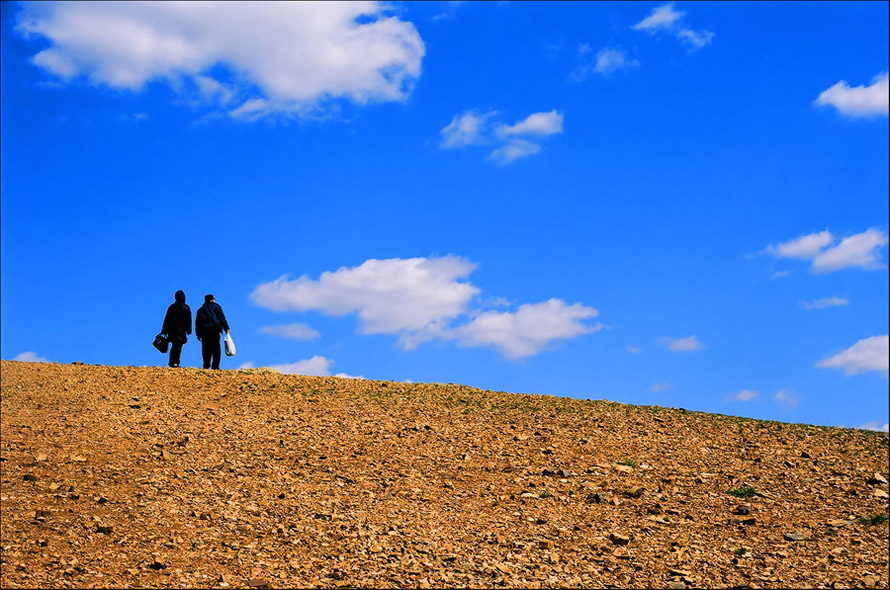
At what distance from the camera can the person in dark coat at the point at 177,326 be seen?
2122 cm

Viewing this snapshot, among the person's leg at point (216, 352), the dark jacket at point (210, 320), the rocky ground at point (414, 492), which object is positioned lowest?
the rocky ground at point (414, 492)

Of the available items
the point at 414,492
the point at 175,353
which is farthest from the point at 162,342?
the point at 414,492

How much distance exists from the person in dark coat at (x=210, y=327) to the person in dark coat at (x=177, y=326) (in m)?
0.48

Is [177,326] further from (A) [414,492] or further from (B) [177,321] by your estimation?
(A) [414,492]

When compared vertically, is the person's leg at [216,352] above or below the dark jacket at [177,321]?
below

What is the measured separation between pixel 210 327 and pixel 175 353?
134cm

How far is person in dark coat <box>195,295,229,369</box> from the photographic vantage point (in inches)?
824

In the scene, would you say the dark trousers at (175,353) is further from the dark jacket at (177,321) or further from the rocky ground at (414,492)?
the rocky ground at (414,492)

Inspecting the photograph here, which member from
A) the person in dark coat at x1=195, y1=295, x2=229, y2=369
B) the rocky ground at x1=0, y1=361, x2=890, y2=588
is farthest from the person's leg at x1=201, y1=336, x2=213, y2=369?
the rocky ground at x1=0, y1=361, x2=890, y2=588

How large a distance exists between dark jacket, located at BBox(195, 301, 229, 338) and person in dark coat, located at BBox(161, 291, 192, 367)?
48cm

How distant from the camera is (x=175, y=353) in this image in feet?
70.0

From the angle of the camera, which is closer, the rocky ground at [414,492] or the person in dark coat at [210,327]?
the rocky ground at [414,492]

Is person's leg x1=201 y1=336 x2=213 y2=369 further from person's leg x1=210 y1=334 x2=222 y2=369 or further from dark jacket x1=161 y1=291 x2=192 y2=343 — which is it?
dark jacket x1=161 y1=291 x2=192 y2=343

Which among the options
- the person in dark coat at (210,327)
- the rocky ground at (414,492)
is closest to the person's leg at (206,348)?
the person in dark coat at (210,327)
